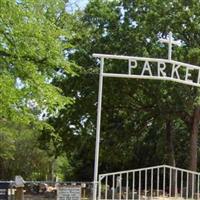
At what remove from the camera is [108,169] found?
48500 millimetres

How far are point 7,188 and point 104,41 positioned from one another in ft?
74.0

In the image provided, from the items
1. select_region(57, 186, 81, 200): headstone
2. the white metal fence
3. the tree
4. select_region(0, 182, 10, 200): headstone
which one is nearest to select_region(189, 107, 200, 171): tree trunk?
the white metal fence

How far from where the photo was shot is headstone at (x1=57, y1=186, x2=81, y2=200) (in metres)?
11.1

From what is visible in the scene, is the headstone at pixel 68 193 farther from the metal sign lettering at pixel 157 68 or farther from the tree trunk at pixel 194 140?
the tree trunk at pixel 194 140

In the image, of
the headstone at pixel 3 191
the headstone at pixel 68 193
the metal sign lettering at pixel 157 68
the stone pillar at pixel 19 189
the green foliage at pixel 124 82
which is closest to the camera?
the headstone at pixel 68 193

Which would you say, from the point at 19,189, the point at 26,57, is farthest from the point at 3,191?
the point at 26,57

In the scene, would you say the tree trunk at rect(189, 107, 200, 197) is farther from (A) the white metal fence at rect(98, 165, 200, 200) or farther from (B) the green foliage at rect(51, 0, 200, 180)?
(A) the white metal fence at rect(98, 165, 200, 200)

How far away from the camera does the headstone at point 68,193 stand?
1109 cm

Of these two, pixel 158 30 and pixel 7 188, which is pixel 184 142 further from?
pixel 7 188

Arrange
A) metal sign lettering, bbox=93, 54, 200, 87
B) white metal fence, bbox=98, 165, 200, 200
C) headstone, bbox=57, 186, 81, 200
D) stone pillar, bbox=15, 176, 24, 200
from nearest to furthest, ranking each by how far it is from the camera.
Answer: headstone, bbox=57, 186, 81, 200 < white metal fence, bbox=98, 165, 200, 200 < stone pillar, bbox=15, 176, 24, 200 < metal sign lettering, bbox=93, 54, 200, 87

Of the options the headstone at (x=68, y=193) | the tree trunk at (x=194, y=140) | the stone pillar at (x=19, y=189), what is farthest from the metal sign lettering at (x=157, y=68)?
the tree trunk at (x=194, y=140)

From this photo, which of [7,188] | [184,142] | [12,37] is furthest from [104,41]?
[7,188]

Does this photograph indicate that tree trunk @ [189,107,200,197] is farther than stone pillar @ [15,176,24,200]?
Yes

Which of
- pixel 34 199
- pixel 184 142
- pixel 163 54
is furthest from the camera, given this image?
pixel 184 142
